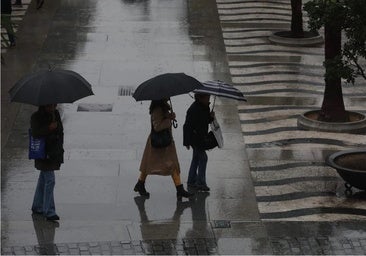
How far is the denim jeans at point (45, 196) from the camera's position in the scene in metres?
12.1

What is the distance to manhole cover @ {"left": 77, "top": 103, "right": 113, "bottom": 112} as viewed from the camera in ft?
58.7

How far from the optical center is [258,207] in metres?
12.9

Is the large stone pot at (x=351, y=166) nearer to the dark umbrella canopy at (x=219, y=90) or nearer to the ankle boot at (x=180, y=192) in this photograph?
the dark umbrella canopy at (x=219, y=90)

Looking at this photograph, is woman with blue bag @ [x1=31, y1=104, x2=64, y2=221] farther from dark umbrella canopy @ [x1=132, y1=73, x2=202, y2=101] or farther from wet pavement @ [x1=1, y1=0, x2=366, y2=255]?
dark umbrella canopy @ [x1=132, y1=73, x2=202, y2=101]

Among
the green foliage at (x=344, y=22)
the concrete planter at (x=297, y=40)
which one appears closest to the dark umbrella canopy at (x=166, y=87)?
the green foliage at (x=344, y=22)

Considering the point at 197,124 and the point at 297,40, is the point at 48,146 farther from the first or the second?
the point at 297,40

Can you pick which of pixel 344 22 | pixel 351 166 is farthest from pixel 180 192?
pixel 344 22

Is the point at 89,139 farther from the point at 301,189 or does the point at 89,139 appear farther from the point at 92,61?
the point at 92,61

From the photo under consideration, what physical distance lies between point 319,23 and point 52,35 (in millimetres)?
11224

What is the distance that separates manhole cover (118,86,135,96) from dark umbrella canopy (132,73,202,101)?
21.1 feet

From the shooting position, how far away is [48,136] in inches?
472

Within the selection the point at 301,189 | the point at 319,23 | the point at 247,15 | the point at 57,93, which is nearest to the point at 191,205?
the point at 301,189

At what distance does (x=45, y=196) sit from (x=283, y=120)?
6509 mm

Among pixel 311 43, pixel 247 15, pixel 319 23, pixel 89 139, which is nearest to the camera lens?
pixel 319 23
